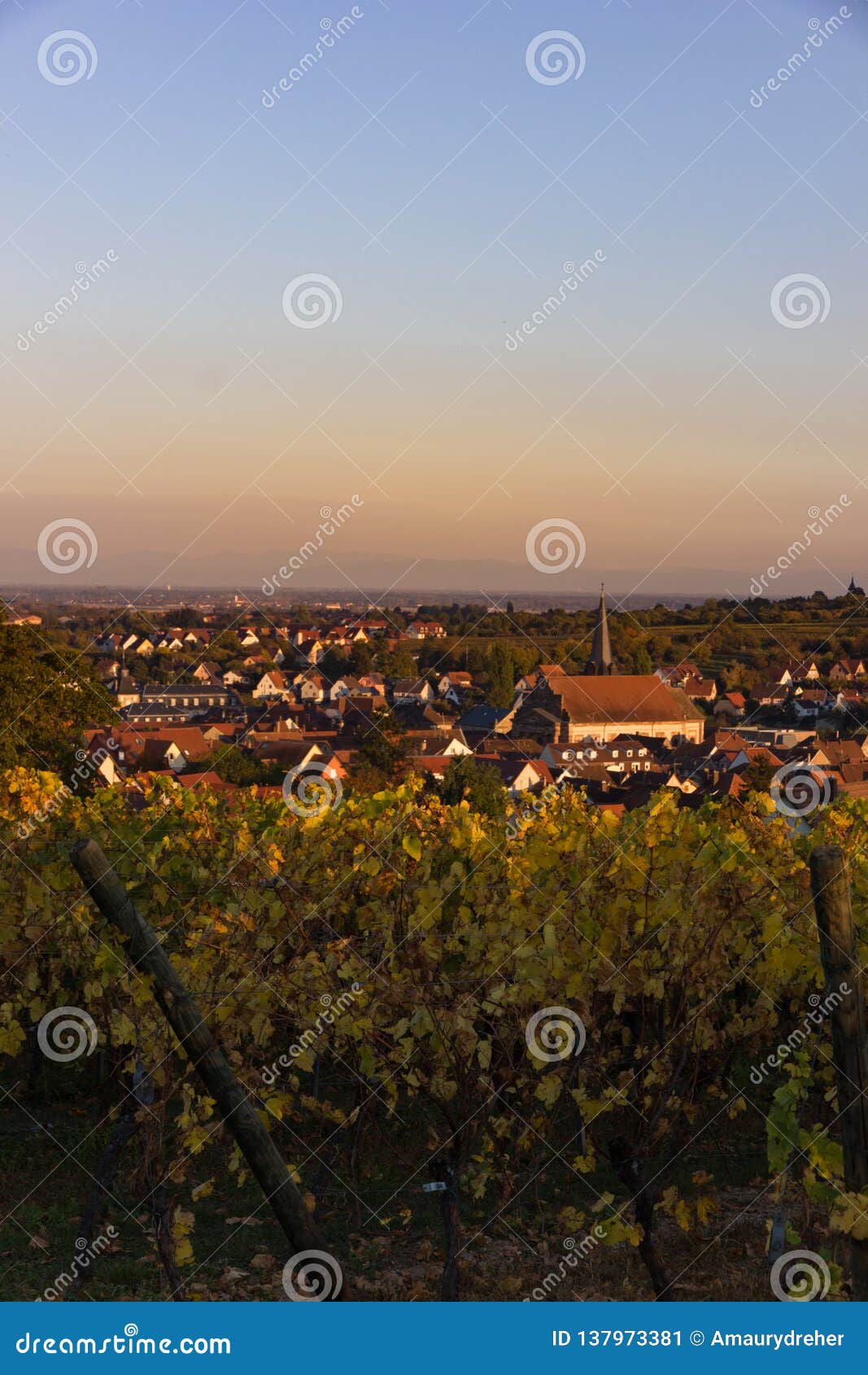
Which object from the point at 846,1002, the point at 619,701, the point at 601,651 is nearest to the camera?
the point at 846,1002

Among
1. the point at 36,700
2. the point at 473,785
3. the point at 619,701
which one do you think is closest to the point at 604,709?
the point at 619,701

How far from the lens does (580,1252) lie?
5633 millimetres

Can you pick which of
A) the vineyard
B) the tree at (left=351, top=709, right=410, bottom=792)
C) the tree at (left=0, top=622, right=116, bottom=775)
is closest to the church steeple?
the tree at (left=351, top=709, right=410, bottom=792)

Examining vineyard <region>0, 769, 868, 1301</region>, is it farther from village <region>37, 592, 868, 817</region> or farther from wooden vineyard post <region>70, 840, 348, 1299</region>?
village <region>37, 592, 868, 817</region>

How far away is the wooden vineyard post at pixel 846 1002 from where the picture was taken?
381 cm

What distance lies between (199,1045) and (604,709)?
285 ft

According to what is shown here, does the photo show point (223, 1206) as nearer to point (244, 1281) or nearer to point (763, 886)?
point (244, 1281)

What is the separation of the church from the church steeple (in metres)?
0.89

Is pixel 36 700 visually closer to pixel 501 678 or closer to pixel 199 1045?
pixel 199 1045

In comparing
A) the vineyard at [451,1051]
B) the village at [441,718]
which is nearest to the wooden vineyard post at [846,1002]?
the vineyard at [451,1051]

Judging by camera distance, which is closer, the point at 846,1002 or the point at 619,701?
the point at 846,1002

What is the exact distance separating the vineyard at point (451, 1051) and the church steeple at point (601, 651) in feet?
290

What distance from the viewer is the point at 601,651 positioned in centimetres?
9756

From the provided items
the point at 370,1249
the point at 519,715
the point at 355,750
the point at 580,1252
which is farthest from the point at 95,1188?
the point at 519,715
